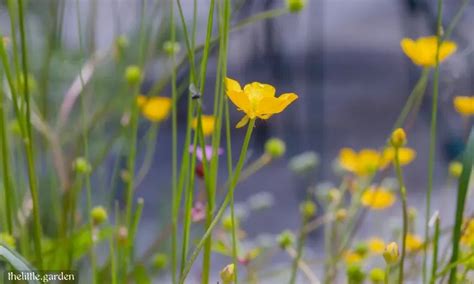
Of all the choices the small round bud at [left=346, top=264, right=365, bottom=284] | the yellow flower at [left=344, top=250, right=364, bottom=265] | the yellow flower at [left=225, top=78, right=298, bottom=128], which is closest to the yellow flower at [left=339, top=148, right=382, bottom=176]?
the yellow flower at [left=344, top=250, right=364, bottom=265]

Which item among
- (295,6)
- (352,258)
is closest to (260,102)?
(295,6)

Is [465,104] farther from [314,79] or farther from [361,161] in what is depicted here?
[314,79]

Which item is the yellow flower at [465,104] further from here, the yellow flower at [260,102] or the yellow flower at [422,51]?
the yellow flower at [260,102]

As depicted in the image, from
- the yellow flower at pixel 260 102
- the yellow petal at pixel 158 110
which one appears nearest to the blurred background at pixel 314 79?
the yellow petal at pixel 158 110

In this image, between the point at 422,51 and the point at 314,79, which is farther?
the point at 314,79

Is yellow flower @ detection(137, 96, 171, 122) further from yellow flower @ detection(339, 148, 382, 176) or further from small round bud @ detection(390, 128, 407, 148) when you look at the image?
small round bud @ detection(390, 128, 407, 148)

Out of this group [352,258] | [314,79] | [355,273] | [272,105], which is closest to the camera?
[272,105]
